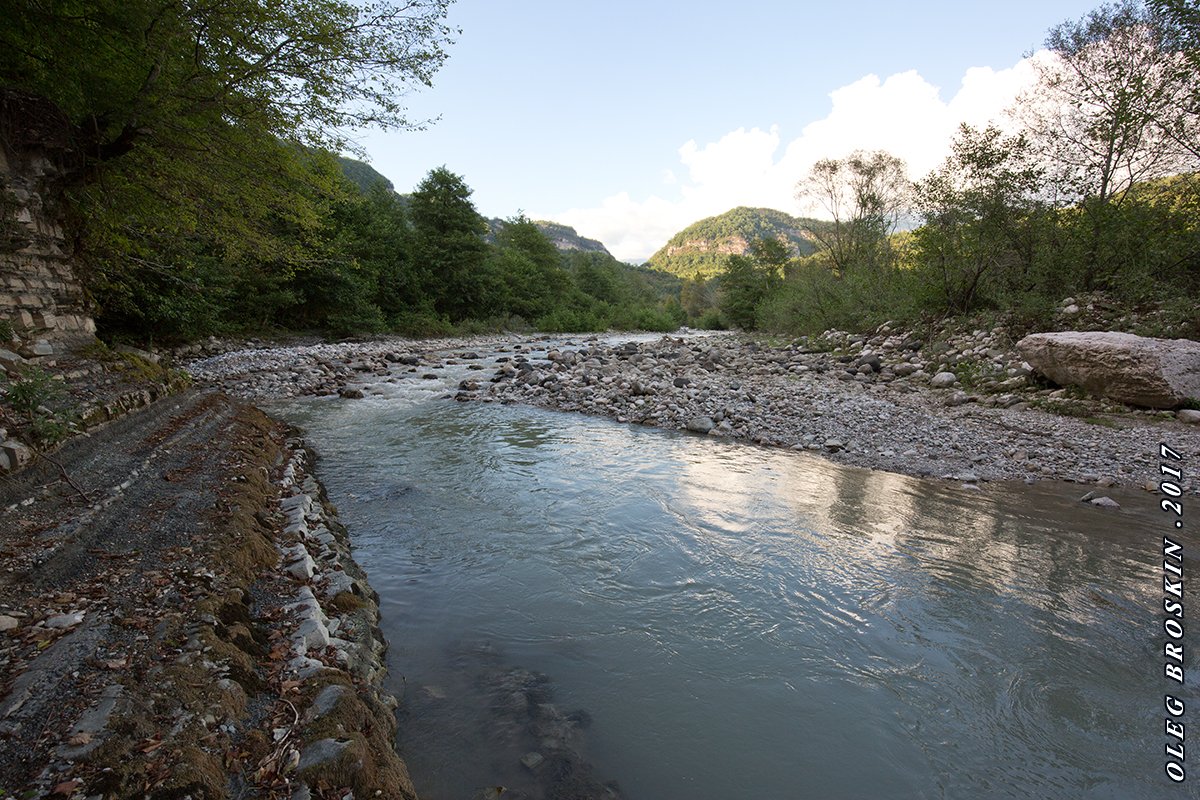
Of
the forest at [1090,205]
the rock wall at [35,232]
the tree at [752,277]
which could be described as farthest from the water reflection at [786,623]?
the tree at [752,277]

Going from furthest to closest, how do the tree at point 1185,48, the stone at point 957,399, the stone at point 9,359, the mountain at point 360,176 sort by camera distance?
the mountain at point 360,176 < the stone at point 957,399 < the tree at point 1185,48 < the stone at point 9,359

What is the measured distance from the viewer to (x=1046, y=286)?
43.8 ft

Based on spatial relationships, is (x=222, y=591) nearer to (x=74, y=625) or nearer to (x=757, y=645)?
(x=74, y=625)

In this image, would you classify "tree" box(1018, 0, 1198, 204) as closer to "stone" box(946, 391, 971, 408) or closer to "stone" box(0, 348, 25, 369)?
"stone" box(946, 391, 971, 408)

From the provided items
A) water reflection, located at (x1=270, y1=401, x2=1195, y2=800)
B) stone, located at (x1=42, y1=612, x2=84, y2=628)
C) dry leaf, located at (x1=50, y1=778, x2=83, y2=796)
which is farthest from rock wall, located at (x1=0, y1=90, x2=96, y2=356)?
dry leaf, located at (x1=50, y1=778, x2=83, y2=796)

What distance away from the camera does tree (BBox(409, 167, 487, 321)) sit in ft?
104

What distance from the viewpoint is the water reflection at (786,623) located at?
2570 mm

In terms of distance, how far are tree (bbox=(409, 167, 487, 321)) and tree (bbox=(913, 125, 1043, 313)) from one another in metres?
24.4

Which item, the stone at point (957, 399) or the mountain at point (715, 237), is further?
the mountain at point (715, 237)

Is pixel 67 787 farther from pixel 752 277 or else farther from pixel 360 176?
pixel 360 176

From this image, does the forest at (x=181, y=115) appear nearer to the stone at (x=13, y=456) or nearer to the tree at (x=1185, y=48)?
the stone at (x=13, y=456)

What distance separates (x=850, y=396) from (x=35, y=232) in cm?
1419

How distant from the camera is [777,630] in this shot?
3.60m

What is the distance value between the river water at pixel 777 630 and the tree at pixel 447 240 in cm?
2710
